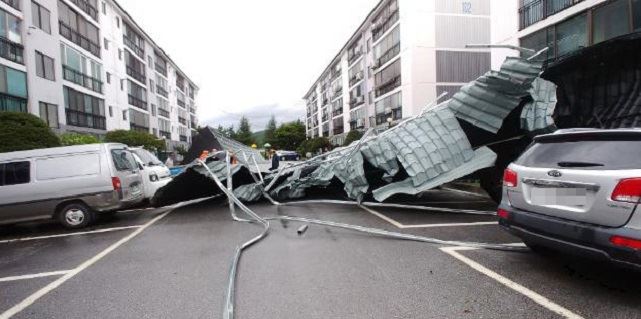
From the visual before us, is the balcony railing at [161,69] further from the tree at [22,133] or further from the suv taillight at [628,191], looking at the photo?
the suv taillight at [628,191]

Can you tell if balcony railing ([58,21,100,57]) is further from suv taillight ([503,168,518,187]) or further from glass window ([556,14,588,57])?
suv taillight ([503,168,518,187])

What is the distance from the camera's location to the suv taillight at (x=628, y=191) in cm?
323

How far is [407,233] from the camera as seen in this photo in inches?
257

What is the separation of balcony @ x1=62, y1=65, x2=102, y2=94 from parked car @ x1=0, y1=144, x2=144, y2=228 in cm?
2097

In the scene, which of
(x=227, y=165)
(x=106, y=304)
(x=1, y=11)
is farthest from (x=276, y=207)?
(x=1, y=11)

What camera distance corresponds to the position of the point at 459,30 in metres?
33.8

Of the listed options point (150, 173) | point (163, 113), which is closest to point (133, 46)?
point (163, 113)

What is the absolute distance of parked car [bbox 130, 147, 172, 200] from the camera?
10.8 m

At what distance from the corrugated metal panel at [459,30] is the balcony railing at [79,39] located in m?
26.6

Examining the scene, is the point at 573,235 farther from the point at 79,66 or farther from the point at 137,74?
the point at 137,74

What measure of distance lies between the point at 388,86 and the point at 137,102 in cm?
2516

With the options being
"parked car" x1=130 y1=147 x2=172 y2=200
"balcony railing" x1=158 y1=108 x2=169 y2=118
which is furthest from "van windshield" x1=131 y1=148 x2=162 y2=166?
"balcony railing" x1=158 y1=108 x2=169 y2=118

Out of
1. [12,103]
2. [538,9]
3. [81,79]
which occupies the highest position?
[538,9]

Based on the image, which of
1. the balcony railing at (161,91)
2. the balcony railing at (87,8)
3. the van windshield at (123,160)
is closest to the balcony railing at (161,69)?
the balcony railing at (161,91)
